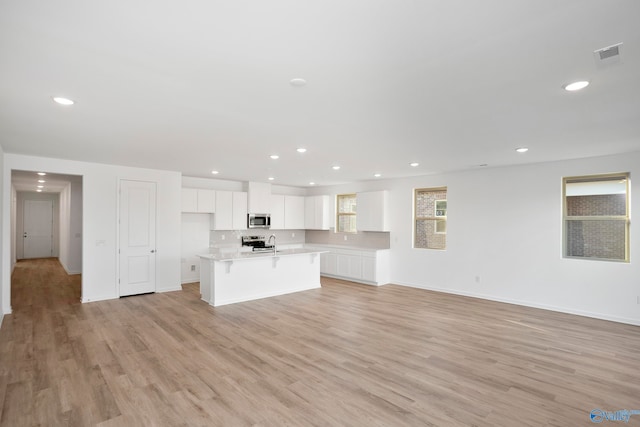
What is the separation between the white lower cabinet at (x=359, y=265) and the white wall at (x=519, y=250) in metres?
0.49

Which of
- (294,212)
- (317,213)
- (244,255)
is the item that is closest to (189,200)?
(244,255)

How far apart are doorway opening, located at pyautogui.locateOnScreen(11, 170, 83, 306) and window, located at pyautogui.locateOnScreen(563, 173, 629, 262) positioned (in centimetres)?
897

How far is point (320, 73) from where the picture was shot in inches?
89.6

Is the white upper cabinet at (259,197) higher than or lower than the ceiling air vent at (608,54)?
lower

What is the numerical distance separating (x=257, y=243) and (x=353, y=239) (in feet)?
9.00

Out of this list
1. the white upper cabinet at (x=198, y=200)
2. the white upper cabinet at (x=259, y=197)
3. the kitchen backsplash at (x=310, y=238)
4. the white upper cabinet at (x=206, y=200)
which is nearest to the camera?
the white upper cabinet at (x=198, y=200)


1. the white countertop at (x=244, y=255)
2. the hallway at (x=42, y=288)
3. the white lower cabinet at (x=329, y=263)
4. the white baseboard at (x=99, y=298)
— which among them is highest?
the white countertop at (x=244, y=255)

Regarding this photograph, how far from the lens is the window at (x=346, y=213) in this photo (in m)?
9.14

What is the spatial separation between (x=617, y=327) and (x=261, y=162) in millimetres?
5988

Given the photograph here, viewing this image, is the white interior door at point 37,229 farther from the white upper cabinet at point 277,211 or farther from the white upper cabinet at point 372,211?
the white upper cabinet at point 372,211

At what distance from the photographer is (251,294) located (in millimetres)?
6188

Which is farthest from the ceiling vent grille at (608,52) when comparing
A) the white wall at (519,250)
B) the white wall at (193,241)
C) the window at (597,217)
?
the white wall at (193,241)

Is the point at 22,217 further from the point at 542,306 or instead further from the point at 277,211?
the point at 542,306

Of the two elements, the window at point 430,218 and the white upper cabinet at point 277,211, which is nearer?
the window at point 430,218
